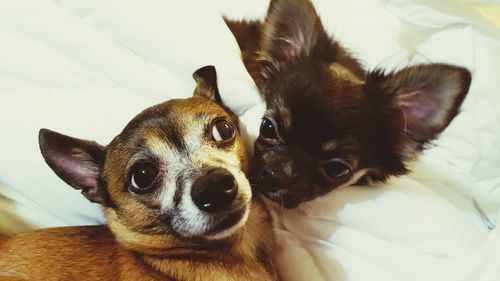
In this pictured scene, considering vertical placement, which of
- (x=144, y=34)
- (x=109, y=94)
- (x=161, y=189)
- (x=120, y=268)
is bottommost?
(x=120, y=268)

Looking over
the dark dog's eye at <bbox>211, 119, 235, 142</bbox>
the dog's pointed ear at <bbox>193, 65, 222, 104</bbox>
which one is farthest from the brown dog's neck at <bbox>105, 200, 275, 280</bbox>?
the dog's pointed ear at <bbox>193, 65, 222, 104</bbox>

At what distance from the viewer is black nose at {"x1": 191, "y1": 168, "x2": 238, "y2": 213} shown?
1.57 metres

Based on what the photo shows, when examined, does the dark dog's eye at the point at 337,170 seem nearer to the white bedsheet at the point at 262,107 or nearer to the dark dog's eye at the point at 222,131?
the white bedsheet at the point at 262,107

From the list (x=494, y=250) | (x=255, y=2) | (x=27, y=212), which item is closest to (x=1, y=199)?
(x=27, y=212)

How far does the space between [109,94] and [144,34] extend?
286 mm

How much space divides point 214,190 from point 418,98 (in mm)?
815

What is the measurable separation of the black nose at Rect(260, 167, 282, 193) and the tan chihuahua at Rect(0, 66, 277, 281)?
9 cm

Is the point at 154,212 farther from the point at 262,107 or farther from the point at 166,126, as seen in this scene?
the point at 262,107

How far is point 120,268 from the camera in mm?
1794

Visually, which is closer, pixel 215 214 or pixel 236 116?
pixel 215 214

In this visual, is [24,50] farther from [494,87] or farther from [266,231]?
[494,87]

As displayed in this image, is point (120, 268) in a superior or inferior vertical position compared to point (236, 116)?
inferior

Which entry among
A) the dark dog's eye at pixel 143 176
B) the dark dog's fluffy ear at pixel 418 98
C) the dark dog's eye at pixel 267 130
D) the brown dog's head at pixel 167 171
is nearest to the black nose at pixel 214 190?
the brown dog's head at pixel 167 171

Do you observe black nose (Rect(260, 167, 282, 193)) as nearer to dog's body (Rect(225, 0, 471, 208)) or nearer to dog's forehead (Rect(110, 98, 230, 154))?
dog's body (Rect(225, 0, 471, 208))
